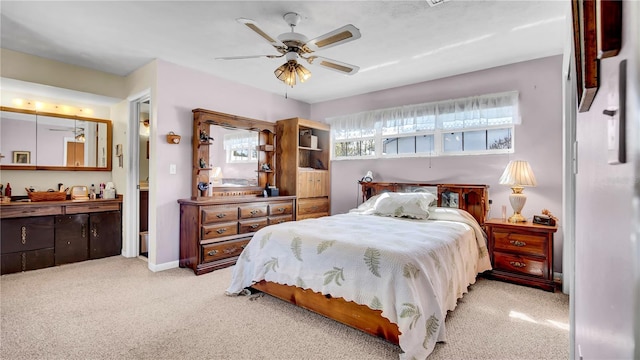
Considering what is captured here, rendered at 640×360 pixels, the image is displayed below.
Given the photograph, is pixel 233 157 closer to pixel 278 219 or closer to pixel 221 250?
pixel 278 219

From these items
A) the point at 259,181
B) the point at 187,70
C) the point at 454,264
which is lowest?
the point at 454,264

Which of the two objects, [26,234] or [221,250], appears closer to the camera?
[26,234]

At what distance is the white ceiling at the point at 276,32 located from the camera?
2.53 m

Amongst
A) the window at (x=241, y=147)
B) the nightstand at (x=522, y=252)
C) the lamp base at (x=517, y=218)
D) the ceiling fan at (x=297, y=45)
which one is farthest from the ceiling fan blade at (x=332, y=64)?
the lamp base at (x=517, y=218)

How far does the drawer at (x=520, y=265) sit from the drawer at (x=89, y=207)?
5.04 meters

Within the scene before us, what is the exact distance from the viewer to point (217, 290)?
305 cm

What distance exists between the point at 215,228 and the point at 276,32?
2.35 m

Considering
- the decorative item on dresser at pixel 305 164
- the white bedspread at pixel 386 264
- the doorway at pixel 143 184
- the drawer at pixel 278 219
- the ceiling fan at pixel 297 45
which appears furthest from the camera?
the decorative item on dresser at pixel 305 164

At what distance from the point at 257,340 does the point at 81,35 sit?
3413 millimetres

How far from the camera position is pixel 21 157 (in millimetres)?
3900

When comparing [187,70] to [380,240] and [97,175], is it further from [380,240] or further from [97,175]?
[380,240]

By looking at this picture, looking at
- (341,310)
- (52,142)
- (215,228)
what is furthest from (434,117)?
(52,142)

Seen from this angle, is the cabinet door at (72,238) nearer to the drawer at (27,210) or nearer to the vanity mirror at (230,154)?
the drawer at (27,210)

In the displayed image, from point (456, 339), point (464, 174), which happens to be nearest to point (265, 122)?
point (464, 174)
